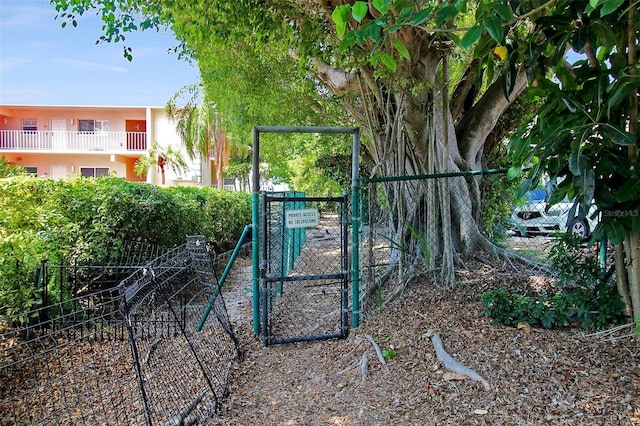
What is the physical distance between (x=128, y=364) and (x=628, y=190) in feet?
13.9

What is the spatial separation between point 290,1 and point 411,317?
139 inches

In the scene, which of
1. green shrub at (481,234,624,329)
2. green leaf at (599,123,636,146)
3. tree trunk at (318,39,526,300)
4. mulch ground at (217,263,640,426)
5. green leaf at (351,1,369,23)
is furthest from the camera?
tree trunk at (318,39,526,300)

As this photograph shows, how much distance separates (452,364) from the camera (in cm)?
308

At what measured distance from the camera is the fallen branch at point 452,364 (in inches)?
→ 113

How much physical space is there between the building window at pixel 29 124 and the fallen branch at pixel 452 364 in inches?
918

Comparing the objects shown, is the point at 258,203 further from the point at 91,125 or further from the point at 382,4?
the point at 91,125

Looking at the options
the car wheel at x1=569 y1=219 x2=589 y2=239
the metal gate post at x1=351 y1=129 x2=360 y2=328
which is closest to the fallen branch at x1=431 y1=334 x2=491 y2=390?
the metal gate post at x1=351 y1=129 x2=360 y2=328

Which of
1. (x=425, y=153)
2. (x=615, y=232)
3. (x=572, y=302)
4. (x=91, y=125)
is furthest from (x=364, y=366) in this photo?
(x=91, y=125)

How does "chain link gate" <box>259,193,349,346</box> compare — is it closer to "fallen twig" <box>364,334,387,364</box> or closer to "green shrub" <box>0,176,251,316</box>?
"fallen twig" <box>364,334,387,364</box>

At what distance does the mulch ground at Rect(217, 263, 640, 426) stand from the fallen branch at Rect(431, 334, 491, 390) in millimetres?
36

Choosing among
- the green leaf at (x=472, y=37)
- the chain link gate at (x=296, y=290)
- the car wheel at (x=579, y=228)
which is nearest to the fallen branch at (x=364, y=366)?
the chain link gate at (x=296, y=290)

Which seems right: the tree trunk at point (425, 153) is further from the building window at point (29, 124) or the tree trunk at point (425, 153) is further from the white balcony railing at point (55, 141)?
the building window at point (29, 124)

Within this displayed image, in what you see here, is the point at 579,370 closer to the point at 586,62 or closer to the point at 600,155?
the point at 600,155

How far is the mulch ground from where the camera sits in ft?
8.35
